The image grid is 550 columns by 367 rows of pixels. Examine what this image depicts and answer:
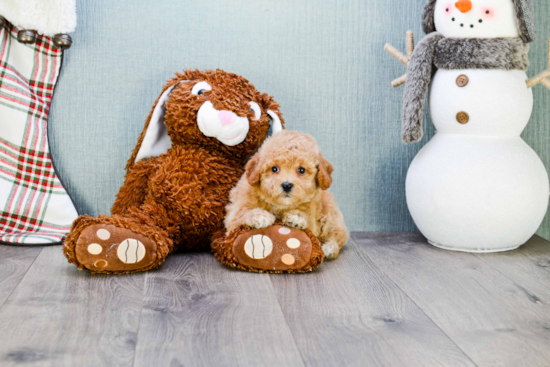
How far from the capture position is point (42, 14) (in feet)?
4.33

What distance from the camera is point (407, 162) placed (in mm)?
1551

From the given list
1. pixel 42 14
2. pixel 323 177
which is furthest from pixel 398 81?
pixel 42 14

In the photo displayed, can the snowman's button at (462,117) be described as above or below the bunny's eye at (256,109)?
below

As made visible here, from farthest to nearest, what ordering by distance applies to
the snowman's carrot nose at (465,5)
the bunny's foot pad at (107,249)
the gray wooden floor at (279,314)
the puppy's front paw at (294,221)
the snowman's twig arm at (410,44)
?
the snowman's twig arm at (410,44) → the snowman's carrot nose at (465,5) → the puppy's front paw at (294,221) → the bunny's foot pad at (107,249) → the gray wooden floor at (279,314)

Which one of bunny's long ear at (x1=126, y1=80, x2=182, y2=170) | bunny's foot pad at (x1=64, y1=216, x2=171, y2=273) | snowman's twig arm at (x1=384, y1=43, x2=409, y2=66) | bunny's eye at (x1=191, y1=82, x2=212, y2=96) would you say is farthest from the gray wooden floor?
snowman's twig arm at (x1=384, y1=43, x2=409, y2=66)

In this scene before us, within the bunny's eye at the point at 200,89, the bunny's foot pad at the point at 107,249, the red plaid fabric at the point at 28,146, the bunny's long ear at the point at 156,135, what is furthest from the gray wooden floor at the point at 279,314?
the bunny's eye at the point at 200,89

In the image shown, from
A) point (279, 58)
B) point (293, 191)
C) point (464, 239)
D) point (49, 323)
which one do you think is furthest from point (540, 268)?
point (49, 323)

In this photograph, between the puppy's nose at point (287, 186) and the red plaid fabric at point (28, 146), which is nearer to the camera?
the puppy's nose at point (287, 186)

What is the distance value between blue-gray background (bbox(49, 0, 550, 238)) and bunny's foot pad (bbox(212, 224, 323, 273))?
0.43 m

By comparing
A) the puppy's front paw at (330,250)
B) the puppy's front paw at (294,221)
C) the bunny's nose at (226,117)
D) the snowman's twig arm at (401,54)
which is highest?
the snowman's twig arm at (401,54)

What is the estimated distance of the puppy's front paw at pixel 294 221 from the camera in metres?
1.15

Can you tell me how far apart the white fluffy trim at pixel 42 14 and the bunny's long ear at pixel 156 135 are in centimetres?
31

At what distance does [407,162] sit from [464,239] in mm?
322

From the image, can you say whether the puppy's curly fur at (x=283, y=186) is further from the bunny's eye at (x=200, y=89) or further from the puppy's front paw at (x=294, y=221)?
the bunny's eye at (x=200, y=89)
